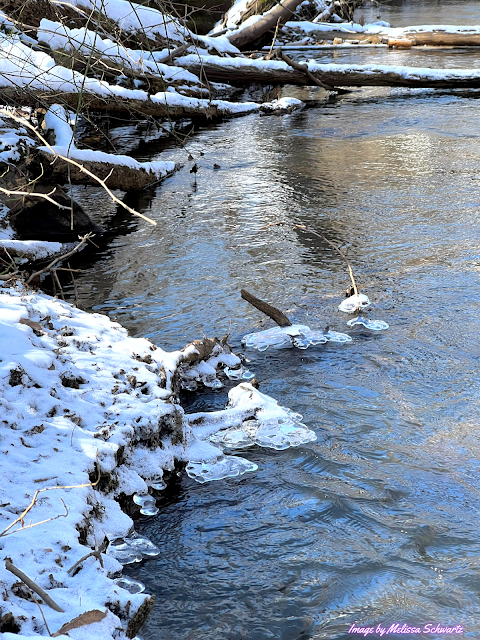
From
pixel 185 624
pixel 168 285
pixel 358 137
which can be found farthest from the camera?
pixel 358 137

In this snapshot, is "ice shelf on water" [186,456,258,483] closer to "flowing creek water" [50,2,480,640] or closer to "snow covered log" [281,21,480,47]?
"flowing creek water" [50,2,480,640]

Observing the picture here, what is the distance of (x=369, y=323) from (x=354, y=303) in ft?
1.00

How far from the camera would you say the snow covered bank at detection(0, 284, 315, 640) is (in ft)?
8.09

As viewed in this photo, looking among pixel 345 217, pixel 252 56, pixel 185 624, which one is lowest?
pixel 185 624

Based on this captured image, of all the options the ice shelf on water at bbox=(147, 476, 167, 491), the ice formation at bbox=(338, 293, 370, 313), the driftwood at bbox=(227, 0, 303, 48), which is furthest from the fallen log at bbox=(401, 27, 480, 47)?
the ice shelf on water at bbox=(147, 476, 167, 491)

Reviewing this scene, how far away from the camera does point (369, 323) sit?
550 centimetres

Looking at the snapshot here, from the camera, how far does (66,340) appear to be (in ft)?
13.5

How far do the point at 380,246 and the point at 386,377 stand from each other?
283cm

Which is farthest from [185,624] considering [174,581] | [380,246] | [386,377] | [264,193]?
[264,193]

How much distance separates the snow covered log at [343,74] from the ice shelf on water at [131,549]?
1328cm

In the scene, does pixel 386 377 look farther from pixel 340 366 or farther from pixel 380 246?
pixel 380 246

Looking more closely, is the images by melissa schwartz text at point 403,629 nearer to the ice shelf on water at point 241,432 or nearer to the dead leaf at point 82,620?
the dead leaf at point 82,620

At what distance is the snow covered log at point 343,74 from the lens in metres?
14.8

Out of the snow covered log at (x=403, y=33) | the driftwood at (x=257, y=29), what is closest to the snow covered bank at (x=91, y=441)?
the driftwood at (x=257, y=29)
